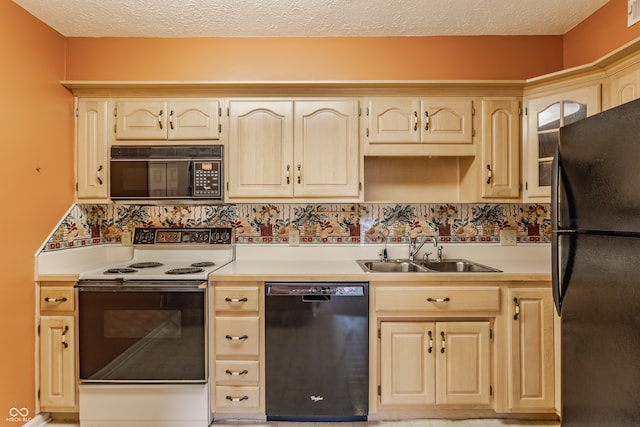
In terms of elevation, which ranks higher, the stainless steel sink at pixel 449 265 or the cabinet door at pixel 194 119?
the cabinet door at pixel 194 119

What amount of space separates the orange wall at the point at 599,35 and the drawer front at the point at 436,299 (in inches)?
63.7

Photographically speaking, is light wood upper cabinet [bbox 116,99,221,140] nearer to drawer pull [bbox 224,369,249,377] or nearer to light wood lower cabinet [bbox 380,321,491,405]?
drawer pull [bbox 224,369,249,377]

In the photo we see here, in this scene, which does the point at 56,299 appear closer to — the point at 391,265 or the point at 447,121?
the point at 391,265

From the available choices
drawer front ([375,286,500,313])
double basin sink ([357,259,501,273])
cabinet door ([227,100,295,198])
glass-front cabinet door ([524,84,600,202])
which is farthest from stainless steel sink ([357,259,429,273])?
glass-front cabinet door ([524,84,600,202])

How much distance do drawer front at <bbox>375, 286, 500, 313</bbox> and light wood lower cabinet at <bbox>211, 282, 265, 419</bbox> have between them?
0.74 m

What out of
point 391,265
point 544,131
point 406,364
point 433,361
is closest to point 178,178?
point 391,265

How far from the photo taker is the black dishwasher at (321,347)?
2.03 meters

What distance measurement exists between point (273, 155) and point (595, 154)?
1.71m

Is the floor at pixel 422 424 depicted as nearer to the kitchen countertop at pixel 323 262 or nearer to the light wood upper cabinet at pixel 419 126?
the kitchen countertop at pixel 323 262

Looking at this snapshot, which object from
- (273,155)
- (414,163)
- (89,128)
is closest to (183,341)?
(273,155)

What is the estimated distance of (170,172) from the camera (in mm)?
2309

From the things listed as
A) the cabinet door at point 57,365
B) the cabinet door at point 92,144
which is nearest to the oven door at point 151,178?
the cabinet door at point 92,144

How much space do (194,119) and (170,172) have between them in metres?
0.39

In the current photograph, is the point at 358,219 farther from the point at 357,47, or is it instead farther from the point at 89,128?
the point at 89,128
